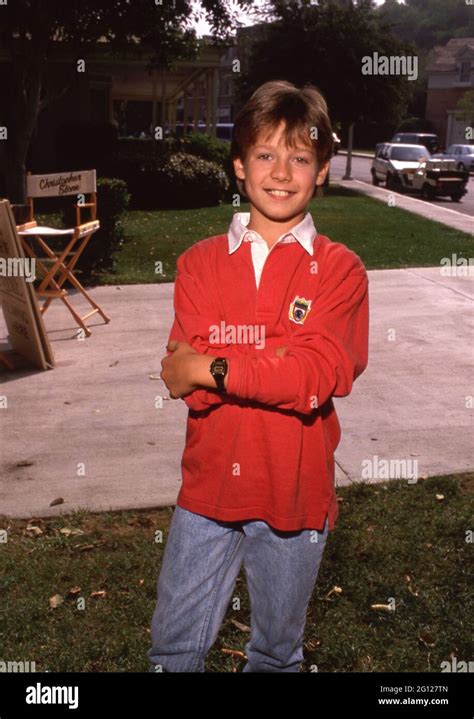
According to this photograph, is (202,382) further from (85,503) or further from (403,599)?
(85,503)

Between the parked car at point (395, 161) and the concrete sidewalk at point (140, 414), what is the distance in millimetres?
21339

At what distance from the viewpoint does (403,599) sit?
3.94 meters

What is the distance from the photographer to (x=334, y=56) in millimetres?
29969

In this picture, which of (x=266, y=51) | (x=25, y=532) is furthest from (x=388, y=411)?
(x=266, y=51)

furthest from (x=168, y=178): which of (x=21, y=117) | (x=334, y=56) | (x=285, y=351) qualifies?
(x=285, y=351)

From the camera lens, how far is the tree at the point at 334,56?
29844 mm

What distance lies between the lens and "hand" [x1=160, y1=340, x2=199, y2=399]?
2.35 metres

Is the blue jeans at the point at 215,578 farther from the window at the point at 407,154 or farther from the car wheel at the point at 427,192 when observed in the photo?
the window at the point at 407,154

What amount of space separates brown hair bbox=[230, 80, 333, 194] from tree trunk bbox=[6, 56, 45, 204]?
16.5 metres

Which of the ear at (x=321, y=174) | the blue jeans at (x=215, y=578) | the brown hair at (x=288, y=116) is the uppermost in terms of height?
the brown hair at (x=288, y=116)

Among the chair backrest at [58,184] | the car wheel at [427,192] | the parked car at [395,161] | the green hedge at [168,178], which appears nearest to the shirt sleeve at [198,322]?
the chair backrest at [58,184]

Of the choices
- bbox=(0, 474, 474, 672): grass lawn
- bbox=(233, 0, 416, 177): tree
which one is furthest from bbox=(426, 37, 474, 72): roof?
bbox=(0, 474, 474, 672): grass lawn

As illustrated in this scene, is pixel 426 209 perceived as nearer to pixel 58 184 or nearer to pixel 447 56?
pixel 58 184

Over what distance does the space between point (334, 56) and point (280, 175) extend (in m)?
29.3
